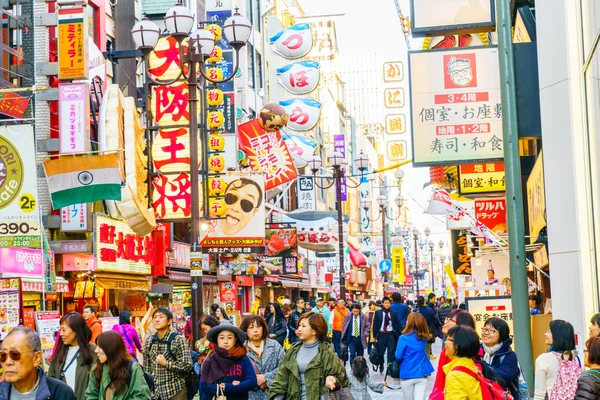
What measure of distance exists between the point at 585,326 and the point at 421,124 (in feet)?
12.1

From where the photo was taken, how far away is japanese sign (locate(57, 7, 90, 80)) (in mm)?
24891

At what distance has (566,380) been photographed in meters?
8.14

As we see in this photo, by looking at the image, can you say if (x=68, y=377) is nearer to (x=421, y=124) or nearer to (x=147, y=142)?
(x=421, y=124)

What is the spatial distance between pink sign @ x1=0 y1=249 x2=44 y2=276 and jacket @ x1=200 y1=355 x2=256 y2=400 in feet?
39.9

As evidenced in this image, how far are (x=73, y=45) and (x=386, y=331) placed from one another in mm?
10447

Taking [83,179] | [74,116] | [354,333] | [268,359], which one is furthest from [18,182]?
[354,333]

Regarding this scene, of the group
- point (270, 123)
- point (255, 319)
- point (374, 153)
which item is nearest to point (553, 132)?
point (255, 319)

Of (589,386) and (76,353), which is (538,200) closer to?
(76,353)

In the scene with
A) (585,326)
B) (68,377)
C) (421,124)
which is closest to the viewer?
(68,377)

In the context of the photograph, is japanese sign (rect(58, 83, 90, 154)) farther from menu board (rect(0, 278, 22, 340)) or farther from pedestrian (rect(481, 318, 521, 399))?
pedestrian (rect(481, 318, 521, 399))

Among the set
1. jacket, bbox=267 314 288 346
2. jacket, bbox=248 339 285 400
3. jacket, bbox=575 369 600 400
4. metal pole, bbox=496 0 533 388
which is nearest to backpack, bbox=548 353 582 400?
jacket, bbox=575 369 600 400

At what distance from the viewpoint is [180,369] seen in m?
11.0

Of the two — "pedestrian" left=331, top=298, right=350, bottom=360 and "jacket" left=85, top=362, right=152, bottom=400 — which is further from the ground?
"jacket" left=85, top=362, right=152, bottom=400

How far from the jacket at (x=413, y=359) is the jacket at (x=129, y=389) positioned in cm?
604
